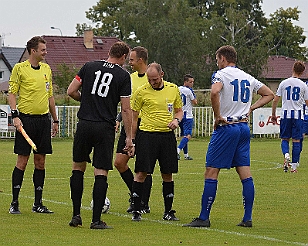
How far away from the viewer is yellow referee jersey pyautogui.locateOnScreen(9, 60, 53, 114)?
35.6 ft

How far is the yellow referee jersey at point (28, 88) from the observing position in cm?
1085

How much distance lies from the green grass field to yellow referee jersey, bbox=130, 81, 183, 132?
1195 millimetres

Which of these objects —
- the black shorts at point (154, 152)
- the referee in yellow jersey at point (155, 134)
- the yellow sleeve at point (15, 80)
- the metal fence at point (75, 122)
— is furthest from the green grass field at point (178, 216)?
the metal fence at point (75, 122)

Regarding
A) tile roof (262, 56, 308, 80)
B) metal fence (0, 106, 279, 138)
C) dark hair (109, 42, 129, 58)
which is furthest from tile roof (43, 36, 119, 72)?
dark hair (109, 42, 129, 58)

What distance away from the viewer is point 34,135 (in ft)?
35.6

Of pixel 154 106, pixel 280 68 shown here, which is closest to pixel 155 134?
pixel 154 106

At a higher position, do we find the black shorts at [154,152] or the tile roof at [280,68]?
the tile roof at [280,68]

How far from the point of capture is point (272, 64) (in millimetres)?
84875

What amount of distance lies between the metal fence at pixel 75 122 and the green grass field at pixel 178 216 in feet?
49.6

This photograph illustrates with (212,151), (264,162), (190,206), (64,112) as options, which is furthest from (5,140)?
(212,151)

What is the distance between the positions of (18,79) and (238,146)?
123 inches

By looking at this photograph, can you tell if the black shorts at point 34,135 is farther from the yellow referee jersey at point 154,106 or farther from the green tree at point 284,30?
the green tree at point 284,30

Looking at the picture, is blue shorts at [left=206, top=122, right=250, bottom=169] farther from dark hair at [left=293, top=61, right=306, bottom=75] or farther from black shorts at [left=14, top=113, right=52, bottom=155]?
dark hair at [left=293, top=61, right=306, bottom=75]

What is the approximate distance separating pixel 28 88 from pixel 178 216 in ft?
8.63
